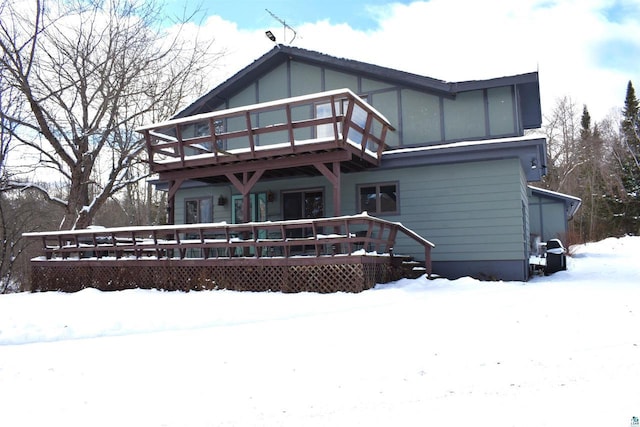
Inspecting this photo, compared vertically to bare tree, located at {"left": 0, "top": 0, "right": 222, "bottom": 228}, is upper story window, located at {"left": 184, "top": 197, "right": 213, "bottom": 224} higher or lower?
lower

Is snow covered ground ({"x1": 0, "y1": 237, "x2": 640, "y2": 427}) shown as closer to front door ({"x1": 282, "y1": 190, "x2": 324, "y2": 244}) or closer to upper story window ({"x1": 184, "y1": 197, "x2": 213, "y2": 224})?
front door ({"x1": 282, "y1": 190, "x2": 324, "y2": 244})

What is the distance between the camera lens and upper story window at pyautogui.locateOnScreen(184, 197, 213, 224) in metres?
14.5

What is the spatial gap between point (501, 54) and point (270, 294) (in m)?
8.71

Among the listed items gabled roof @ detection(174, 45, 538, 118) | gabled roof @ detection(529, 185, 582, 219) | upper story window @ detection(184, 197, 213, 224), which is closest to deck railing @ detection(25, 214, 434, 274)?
upper story window @ detection(184, 197, 213, 224)

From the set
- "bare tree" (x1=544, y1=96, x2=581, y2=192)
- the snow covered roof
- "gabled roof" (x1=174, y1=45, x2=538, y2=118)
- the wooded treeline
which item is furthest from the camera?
"bare tree" (x1=544, y1=96, x2=581, y2=192)

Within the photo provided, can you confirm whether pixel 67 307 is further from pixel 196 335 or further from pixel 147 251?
pixel 196 335

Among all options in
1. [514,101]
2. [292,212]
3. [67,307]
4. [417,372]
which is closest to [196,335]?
[417,372]

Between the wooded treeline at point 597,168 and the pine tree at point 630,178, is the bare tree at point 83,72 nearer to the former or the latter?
the wooded treeline at point 597,168

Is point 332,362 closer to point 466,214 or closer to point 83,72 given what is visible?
point 466,214

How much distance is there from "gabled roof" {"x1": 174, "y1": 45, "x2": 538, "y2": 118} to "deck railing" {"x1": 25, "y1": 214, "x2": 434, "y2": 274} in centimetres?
403

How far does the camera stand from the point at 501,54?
1202cm

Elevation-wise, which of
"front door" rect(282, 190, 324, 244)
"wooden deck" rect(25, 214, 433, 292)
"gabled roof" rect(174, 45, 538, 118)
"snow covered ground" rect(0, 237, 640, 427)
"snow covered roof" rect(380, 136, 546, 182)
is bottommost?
"snow covered ground" rect(0, 237, 640, 427)

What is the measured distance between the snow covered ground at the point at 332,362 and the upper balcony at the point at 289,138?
3744 mm

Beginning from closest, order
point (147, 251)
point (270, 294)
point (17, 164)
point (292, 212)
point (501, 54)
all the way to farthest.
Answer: point (270, 294) → point (147, 251) → point (501, 54) → point (292, 212) → point (17, 164)
